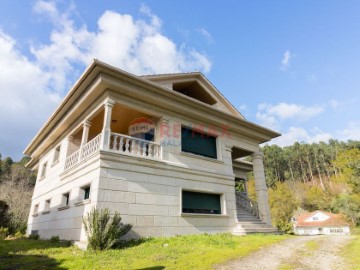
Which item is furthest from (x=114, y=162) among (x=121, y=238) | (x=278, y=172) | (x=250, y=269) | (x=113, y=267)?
(x=278, y=172)

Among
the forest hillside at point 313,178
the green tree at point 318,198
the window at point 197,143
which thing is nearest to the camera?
the window at point 197,143

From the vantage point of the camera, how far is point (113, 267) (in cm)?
570

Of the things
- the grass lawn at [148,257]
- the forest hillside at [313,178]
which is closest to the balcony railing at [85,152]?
the grass lawn at [148,257]

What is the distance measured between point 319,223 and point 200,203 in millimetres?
44311

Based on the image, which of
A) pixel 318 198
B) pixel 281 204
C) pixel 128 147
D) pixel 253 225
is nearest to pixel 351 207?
pixel 281 204

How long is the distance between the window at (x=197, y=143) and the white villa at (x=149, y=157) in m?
0.06

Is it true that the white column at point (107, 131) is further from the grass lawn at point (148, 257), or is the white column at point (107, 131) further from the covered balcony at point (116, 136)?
the grass lawn at point (148, 257)

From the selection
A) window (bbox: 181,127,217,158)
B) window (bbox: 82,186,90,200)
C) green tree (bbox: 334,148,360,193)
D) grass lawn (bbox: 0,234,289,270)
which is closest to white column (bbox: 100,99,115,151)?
window (bbox: 82,186,90,200)

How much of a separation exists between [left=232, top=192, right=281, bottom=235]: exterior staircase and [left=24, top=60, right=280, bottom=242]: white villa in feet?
0.23

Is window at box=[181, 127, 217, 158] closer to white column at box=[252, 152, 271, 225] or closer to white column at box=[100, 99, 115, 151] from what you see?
white column at box=[252, 152, 271, 225]

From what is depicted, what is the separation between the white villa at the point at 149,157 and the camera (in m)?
9.52

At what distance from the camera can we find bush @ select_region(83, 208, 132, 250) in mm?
7566

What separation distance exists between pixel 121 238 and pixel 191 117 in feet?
22.7

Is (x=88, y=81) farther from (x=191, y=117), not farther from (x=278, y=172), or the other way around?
(x=278, y=172)
